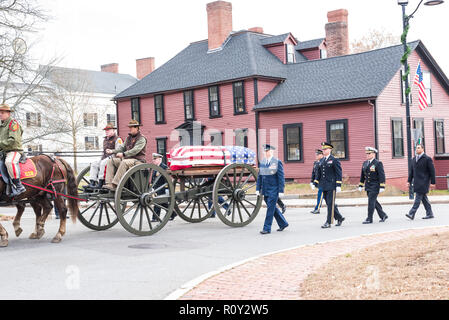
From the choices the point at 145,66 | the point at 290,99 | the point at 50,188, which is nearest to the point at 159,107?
the point at 290,99

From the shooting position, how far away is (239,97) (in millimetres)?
32281

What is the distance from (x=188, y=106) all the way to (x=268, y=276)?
93.1ft

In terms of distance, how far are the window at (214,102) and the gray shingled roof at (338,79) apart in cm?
329

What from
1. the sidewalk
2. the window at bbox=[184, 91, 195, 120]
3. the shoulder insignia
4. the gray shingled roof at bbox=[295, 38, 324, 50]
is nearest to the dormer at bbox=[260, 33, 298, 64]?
the gray shingled roof at bbox=[295, 38, 324, 50]

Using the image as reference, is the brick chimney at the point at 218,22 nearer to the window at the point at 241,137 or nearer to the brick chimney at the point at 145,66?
the window at the point at 241,137

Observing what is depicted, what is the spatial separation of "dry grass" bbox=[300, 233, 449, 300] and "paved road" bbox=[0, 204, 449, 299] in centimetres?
181

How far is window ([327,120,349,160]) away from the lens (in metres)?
28.2

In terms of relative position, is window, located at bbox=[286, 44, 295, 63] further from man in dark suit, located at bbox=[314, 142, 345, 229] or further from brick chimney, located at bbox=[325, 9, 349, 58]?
man in dark suit, located at bbox=[314, 142, 345, 229]

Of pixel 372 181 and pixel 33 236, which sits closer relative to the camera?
pixel 33 236

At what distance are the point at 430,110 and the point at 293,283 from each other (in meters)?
28.0

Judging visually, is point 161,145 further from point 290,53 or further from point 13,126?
point 13,126

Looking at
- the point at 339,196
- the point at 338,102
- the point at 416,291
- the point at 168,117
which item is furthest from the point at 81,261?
the point at 168,117

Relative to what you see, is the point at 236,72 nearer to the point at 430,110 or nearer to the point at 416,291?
the point at 430,110

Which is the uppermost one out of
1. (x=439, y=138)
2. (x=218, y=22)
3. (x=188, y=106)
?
(x=218, y=22)
